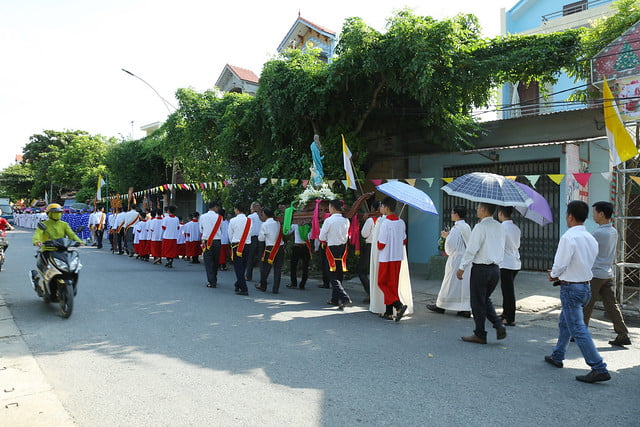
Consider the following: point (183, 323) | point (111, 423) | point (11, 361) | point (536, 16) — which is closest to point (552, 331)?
point (183, 323)

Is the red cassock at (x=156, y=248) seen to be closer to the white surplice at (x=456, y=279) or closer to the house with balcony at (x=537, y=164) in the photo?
the house with balcony at (x=537, y=164)

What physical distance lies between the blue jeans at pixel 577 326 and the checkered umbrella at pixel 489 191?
1250 mm

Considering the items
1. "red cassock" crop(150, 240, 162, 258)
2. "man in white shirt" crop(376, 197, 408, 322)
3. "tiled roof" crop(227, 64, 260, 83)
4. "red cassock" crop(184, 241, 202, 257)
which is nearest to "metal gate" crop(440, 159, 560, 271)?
"man in white shirt" crop(376, 197, 408, 322)

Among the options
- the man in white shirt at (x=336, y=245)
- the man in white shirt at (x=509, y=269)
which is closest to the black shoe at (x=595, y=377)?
the man in white shirt at (x=509, y=269)

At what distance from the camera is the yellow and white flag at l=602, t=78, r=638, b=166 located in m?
6.70

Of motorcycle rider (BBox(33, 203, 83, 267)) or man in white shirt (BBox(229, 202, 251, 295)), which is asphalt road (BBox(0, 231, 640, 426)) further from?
man in white shirt (BBox(229, 202, 251, 295))

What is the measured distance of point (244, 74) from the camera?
24094 millimetres

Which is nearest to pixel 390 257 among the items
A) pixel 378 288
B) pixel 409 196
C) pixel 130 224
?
pixel 378 288

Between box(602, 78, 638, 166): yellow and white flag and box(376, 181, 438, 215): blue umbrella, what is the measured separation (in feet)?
9.34

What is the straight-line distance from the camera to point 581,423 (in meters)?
3.46

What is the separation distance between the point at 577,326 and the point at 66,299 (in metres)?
6.25

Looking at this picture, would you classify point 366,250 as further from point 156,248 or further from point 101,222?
point 101,222

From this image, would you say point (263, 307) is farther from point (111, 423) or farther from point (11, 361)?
point (111, 423)

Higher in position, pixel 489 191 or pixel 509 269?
pixel 489 191
